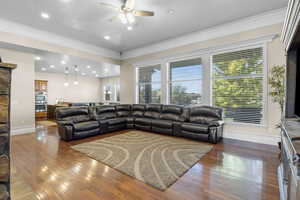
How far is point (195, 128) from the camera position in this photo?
3.94 m

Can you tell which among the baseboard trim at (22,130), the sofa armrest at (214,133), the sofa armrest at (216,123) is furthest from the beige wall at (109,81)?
the sofa armrest at (214,133)

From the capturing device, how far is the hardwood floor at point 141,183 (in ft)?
5.88

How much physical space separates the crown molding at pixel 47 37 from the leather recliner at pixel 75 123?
7.59 feet

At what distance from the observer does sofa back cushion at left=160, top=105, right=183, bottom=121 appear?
4.81m

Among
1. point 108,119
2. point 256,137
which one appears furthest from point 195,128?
point 108,119

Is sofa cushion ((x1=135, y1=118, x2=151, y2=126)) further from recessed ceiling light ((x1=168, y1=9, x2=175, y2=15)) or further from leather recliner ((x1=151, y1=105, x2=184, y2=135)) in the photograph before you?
recessed ceiling light ((x1=168, y1=9, x2=175, y2=15))

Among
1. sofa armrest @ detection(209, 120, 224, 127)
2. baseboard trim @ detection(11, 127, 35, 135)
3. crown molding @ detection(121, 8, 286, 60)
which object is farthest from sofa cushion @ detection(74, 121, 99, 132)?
crown molding @ detection(121, 8, 286, 60)

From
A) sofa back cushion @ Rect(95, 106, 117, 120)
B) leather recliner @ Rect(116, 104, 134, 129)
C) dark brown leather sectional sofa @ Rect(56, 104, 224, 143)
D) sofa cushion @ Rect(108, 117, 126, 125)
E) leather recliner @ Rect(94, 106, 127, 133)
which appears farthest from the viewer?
leather recliner @ Rect(116, 104, 134, 129)

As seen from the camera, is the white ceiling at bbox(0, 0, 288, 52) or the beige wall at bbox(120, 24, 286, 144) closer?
the white ceiling at bbox(0, 0, 288, 52)

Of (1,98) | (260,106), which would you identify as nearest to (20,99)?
(1,98)

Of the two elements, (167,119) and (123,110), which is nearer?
(167,119)

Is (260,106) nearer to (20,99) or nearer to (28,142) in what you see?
(28,142)

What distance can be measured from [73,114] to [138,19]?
11.5 feet

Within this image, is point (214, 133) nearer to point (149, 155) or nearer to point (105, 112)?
point (149, 155)
